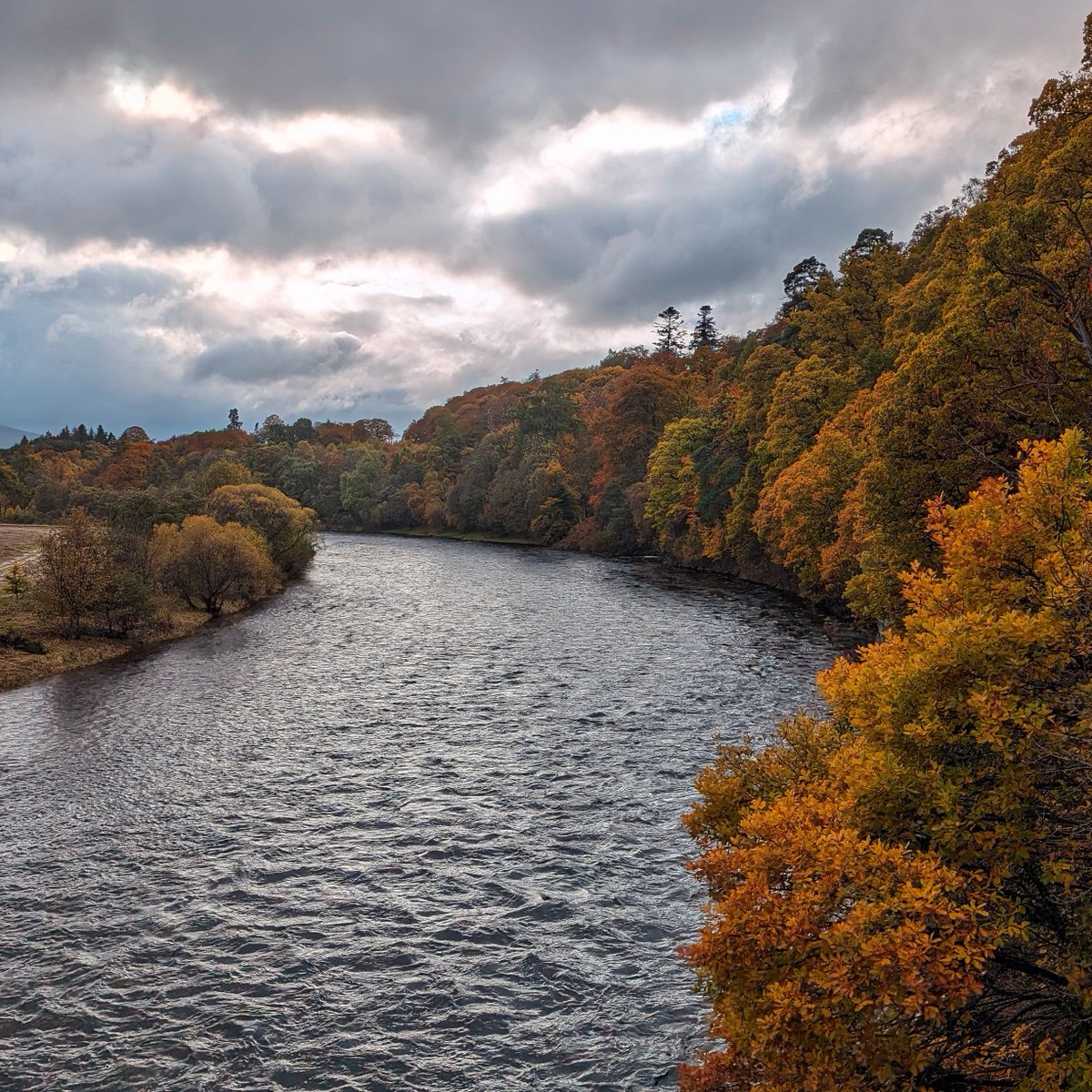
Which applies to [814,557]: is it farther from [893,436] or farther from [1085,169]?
[1085,169]

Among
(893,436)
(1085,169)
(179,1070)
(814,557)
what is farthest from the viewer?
(814,557)

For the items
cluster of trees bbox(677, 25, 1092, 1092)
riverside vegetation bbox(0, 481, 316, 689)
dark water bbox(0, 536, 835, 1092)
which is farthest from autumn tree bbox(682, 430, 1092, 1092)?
riverside vegetation bbox(0, 481, 316, 689)

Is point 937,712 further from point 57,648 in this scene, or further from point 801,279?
point 801,279

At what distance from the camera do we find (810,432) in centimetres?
6369

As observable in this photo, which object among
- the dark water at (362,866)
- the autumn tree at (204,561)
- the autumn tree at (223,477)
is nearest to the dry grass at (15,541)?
the autumn tree at (204,561)

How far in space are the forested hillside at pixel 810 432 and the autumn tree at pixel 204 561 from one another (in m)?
8.35

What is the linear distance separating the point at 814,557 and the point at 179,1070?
4951 centimetres

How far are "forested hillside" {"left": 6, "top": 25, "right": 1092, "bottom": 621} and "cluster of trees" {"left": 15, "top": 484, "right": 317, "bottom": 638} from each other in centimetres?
584

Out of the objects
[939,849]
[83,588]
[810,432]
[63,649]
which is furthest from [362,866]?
[810,432]

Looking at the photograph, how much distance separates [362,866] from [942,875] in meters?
17.1

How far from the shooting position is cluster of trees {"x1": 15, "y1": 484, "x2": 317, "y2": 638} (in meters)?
47.9

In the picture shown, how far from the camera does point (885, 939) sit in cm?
832

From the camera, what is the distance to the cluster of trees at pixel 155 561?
47.9 metres

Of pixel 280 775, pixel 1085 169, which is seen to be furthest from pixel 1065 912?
pixel 1085 169
